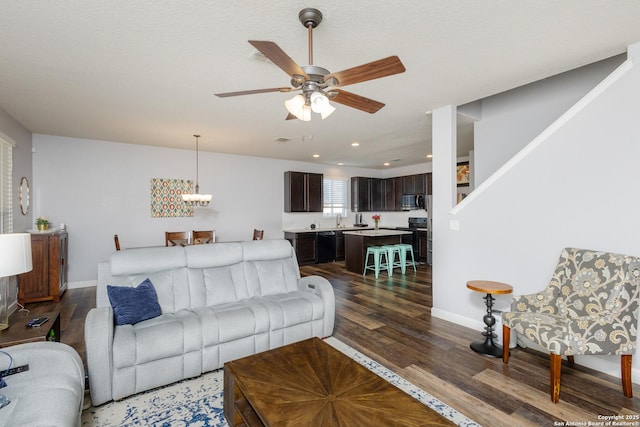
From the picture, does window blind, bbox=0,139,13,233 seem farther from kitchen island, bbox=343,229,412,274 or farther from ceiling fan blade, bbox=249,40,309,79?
kitchen island, bbox=343,229,412,274

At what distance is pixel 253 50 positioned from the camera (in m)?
2.43

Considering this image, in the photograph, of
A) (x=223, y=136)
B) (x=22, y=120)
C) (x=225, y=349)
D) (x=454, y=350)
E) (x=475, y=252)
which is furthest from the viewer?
(x=223, y=136)

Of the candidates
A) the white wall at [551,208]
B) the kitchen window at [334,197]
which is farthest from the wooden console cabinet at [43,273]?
the kitchen window at [334,197]

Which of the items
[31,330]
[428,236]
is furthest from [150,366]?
[428,236]

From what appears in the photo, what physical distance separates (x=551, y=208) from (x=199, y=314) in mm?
3370

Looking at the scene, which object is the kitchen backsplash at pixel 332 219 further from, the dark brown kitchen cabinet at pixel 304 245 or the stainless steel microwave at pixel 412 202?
the dark brown kitchen cabinet at pixel 304 245

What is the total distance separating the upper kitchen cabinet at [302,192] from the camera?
24.9 feet

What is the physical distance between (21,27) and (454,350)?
4351 millimetres

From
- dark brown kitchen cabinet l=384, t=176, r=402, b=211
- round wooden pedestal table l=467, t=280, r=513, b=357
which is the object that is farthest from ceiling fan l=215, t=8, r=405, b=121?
dark brown kitchen cabinet l=384, t=176, r=402, b=211

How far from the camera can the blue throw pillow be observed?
244 centimetres

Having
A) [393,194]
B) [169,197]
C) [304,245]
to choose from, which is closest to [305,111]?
[169,197]

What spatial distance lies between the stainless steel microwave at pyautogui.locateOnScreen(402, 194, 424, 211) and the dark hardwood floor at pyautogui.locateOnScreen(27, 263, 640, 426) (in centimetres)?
405

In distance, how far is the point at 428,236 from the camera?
7.44m

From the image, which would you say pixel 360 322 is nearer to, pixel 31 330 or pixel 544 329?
pixel 544 329
